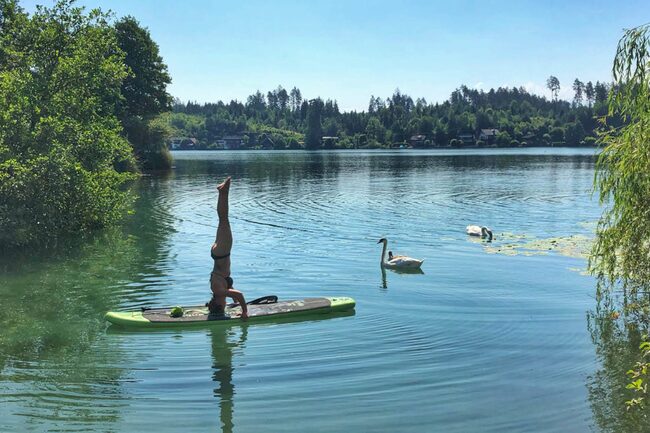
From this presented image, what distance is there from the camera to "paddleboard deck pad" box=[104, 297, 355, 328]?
1563 cm

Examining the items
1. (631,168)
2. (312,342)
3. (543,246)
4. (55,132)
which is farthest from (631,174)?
(55,132)

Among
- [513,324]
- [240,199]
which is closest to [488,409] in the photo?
[513,324]

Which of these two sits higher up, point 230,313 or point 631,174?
point 631,174

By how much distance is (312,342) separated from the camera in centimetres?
1480

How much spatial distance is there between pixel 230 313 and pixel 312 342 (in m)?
2.61

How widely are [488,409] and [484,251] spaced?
15.7 meters

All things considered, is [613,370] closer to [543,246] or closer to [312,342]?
[312,342]

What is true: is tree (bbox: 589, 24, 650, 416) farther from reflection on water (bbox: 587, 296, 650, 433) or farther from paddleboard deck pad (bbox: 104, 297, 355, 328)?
paddleboard deck pad (bbox: 104, 297, 355, 328)

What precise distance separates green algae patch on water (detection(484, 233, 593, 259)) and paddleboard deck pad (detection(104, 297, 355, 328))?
11.0 meters

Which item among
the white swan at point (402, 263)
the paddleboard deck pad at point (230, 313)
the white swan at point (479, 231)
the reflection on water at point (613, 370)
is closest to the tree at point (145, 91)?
the white swan at point (479, 231)

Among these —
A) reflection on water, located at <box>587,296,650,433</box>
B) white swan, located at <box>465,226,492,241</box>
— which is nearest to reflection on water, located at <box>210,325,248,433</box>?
reflection on water, located at <box>587,296,650,433</box>

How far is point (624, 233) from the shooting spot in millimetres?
14391

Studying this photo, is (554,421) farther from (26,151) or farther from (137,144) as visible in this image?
(137,144)

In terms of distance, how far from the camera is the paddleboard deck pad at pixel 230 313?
15.6 m
